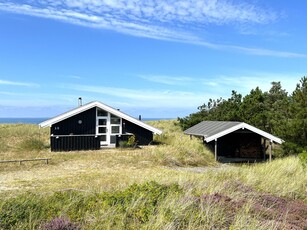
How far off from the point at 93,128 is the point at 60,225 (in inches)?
720

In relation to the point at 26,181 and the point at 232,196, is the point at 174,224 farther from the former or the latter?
the point at 26,181

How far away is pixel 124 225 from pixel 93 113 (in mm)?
18245

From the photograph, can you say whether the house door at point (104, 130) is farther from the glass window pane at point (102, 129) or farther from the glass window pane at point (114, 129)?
the glass window pane at point (114, 129)

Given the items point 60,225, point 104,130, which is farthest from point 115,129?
point 60,225

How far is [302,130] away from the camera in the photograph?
62.6ft

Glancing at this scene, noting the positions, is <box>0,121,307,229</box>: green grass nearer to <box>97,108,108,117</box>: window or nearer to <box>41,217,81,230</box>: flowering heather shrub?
<box>41,217,81,230</box>: flowering heather shrub

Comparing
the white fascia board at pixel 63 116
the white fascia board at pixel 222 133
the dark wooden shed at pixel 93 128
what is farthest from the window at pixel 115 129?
the white fascia board at pixel 222 133

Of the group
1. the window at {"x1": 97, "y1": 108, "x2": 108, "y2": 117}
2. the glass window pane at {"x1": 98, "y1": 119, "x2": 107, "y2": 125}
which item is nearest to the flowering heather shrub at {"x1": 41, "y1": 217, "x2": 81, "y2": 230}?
the glass window pane at {"x1": 98, "y1": 119, "x2": 107, "y2": 125}

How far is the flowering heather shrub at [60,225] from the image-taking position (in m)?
4.98

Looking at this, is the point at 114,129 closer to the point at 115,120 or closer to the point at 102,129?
the point at 115,120

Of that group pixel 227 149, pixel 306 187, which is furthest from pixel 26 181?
pixel 227 149

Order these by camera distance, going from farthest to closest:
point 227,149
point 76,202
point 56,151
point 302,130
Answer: point 227,149
point 56,151
point 302,130
point 76,202

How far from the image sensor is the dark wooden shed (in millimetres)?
21500

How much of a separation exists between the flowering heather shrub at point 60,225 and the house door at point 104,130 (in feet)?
59.9
